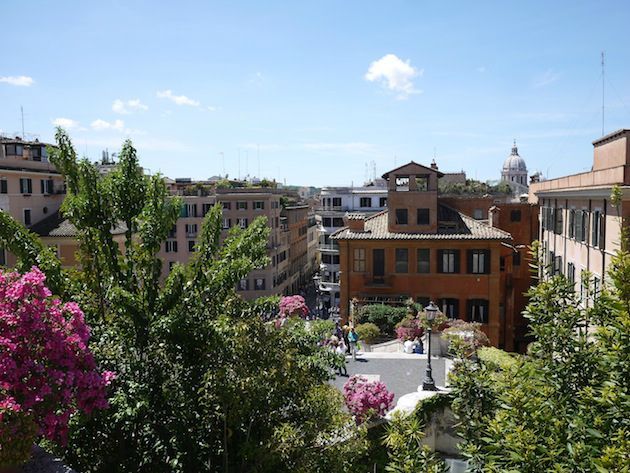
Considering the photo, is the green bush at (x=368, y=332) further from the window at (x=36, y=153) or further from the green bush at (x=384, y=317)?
the window at (x=36, y=153)

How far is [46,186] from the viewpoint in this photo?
145 feet

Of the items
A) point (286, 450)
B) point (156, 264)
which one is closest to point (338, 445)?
point (286, 450)

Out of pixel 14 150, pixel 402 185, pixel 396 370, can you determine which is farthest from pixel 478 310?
pixel 14 150

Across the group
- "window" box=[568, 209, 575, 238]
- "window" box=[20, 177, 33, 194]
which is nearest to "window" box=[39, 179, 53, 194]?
"window" box=[20, 177, 33, 194]

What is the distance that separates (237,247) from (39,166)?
Answer: 126 feet

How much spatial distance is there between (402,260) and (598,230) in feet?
46.5

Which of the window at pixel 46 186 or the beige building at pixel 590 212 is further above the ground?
the window at pixel 46 186

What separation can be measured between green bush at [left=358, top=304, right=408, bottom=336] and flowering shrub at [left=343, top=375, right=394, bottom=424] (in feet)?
57.4

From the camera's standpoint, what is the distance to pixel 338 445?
375 inches

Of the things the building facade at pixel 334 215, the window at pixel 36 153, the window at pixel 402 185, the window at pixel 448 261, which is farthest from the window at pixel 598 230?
the window at pixel 36 153

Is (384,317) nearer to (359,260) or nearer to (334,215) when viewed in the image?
(359,260)

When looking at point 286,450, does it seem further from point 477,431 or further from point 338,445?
point 477,431

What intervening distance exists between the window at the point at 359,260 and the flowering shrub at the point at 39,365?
30244 millimetres

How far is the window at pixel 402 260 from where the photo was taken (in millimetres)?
37438
